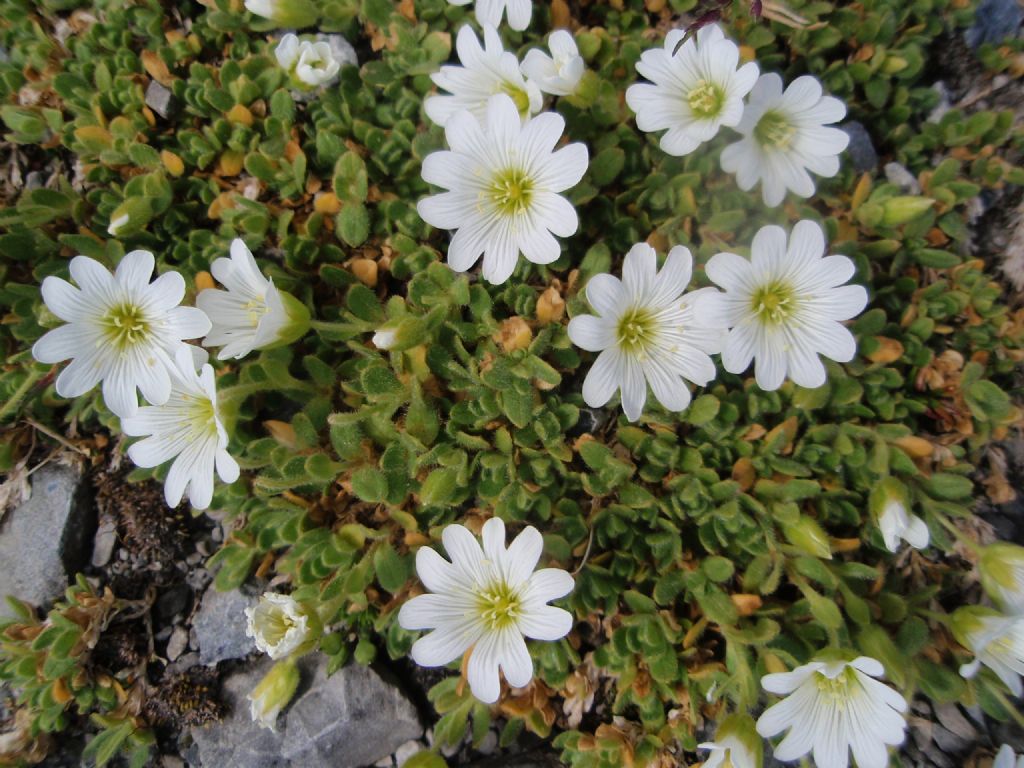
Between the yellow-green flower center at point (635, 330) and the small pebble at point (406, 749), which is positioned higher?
the yellow-green flower center at point (635, 330)

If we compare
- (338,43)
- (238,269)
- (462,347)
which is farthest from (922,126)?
(238,269)

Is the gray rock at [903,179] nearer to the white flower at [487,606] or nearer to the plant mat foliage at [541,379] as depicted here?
the plant mat foliage at [541,379]

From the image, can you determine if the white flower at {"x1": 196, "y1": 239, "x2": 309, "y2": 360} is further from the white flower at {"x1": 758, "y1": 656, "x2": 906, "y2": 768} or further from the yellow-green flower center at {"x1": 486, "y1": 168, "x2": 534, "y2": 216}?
the white flower at {"x1": 758, "y1": 656, "x2": 906, "y2": 768}

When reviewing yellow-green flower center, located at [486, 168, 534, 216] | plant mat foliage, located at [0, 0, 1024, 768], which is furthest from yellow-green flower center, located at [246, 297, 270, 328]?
yellow-green flower center, located at [486, 168, 534, 216]

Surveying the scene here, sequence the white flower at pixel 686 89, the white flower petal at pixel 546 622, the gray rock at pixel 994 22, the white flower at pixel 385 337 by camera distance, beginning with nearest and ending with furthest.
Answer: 1. the white flower petal at pixel 546 622
2. the white flower at pixel 385 337
3. the white flower at pixel 686 89
4. the gray rock at pixel 994 22

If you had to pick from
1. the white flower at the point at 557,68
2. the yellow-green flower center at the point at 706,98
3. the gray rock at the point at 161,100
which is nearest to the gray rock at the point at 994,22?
the yellow-green flower center at the point at 706,98

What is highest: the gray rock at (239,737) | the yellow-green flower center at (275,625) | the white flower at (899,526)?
the white flower at (899,526)

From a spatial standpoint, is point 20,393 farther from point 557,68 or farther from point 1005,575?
point 1005,575
